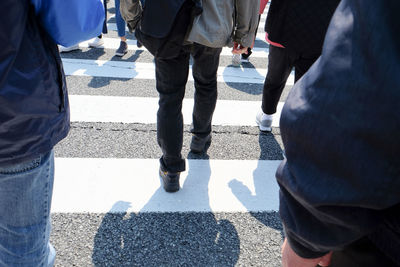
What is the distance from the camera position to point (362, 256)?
826 millimetres

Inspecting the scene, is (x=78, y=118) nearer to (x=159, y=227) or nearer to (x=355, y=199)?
(x=159, y=227)

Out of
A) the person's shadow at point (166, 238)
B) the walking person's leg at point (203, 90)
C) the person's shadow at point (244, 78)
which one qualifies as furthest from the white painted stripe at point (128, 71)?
the person's shadow at point (166, 238)

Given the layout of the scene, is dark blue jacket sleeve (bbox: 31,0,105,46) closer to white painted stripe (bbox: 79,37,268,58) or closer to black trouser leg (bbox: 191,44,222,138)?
black trouser leg (bbox: 191,44,222,138)

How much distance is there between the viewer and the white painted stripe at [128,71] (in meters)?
4.52

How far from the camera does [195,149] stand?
9.59 ft

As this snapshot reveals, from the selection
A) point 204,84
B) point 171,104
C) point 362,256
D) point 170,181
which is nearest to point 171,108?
point 171,104

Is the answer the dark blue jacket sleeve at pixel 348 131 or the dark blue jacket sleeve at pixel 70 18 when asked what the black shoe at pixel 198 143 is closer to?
the dark blue jacket sleeve at pixel 70 18

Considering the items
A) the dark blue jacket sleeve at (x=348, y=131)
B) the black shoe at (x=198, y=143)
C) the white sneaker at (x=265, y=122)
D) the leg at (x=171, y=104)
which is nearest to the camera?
the dark blue jacket sleeve at (x=348, y=131)

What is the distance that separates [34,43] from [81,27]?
17 centimetres

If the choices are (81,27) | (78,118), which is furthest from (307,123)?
(78,118)

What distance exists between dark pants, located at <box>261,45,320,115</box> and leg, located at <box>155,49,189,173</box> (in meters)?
0.87

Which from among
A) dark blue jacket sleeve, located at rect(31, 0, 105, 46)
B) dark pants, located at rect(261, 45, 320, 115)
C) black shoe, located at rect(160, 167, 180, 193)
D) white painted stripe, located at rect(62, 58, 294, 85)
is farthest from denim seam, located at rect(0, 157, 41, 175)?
white painted stripe, located at rect(62, 58, 294, 85)

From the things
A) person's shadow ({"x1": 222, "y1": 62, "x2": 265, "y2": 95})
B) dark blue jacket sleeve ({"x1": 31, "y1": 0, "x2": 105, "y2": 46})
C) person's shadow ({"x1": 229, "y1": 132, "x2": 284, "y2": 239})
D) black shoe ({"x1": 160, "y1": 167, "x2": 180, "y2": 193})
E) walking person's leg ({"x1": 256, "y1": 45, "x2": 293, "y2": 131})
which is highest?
dark blue jacket sleeve ({"x1": 31, "y1": 0, "x2": 105, "y2": 46})

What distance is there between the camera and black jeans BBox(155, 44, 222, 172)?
208cm
